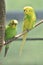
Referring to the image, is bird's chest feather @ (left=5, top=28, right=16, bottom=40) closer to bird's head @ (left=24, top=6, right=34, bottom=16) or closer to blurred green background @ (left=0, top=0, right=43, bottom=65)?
bird's head @ (left=24, top=6, right=34, bottom=16)

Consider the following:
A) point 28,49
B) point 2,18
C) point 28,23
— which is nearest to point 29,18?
point 28,23

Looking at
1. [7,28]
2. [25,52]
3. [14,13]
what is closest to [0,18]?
[7,28]

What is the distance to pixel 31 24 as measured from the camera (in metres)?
1.16

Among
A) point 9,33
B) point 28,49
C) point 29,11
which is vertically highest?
point 29,11

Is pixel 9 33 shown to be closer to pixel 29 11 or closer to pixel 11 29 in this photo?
pixel 11 29

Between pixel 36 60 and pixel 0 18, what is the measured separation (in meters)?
0.94

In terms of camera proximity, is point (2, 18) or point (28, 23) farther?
point (28, 23)

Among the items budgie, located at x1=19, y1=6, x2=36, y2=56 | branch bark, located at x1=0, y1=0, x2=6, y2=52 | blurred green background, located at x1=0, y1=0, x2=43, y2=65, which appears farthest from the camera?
blurred green background, located at x1=0, y1=0, x2=43, y2=65

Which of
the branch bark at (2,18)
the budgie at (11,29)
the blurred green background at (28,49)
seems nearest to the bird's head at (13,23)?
the budgie at (11,29)

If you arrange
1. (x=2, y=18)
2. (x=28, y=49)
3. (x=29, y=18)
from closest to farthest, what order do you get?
(x=2, y=18) < (x=29, y=18) < (x=28, y=49)

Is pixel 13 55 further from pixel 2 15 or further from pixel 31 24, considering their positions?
pixel 2 15

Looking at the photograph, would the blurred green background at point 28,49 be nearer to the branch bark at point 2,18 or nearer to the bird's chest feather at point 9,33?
the bird's chest feather at point 9,33

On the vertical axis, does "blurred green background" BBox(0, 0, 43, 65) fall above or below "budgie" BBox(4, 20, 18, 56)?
below

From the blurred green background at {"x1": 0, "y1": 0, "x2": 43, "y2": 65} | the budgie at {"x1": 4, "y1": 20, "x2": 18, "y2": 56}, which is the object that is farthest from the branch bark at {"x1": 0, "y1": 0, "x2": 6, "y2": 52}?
the blurred green background at {"x1": 0, "y1": 0, "x2": 43, "y2": 65}
